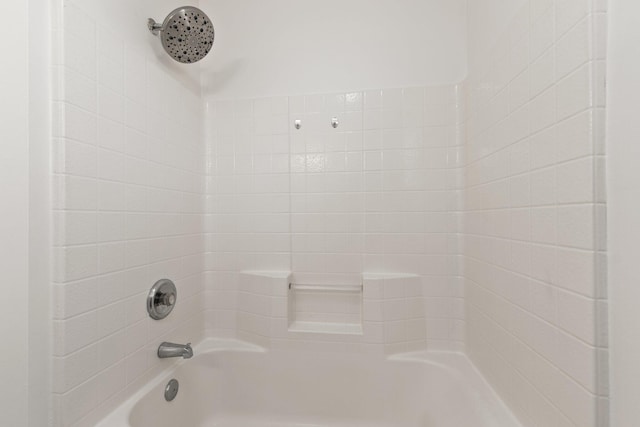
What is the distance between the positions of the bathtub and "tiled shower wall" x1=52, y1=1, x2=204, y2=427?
9.1 inches

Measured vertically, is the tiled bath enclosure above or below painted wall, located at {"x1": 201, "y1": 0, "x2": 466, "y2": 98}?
below

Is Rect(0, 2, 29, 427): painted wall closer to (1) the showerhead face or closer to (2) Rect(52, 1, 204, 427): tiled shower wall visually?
(2) Rect(52, 1, 204, 427): tiled shower wall

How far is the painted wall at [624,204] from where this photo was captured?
0.53 meters

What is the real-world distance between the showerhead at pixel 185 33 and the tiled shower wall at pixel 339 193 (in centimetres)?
35

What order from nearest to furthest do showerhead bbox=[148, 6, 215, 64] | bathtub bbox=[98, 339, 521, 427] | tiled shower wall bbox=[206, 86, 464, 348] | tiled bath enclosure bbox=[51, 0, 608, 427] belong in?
tiled bath enclosure bbox=[51, 0, 608, 427] < showerhead bbox=[148, 6, 215, 64] < bathtub bbox=[98, 339, 521, 427] < tiled shower wall bbox=[206, 86, 464, 348]

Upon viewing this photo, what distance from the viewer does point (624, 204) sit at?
556 millimetres

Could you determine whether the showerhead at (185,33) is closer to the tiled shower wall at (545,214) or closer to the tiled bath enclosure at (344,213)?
the tiled bath enclosure at (344,213)

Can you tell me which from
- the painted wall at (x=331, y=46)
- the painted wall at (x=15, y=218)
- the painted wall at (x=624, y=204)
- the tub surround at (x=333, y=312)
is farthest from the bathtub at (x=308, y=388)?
the painted wall at (x=331, y=46)

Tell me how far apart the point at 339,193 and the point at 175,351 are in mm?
1011

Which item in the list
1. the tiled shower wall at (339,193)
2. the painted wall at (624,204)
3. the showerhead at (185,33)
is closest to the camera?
the painted wall at (624,204)

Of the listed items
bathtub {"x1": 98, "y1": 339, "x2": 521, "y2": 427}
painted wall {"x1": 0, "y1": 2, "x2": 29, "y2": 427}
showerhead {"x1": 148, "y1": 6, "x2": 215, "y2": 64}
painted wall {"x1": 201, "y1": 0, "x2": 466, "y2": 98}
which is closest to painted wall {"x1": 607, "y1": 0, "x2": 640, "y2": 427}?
bathtub {"x1": 98, "y1": 339, "x2": 521, "y2": 427}

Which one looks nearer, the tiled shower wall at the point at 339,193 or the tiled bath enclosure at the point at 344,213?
the tiled bath enclosure at the point at 344,213

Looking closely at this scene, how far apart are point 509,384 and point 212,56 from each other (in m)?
1.97

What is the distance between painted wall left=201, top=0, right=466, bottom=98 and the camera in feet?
4.53
